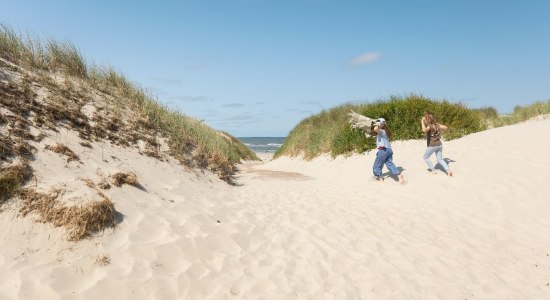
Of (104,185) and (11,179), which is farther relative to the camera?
(104,185)

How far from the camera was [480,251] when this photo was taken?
6152 millimetres

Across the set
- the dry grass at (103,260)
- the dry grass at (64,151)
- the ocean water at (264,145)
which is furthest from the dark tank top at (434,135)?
the ocean water at (264,145)

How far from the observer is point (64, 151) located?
670 cm

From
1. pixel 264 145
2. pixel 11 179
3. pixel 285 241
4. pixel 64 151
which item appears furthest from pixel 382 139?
pixel 264 145

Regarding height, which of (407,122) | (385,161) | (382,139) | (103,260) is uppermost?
(407,122)

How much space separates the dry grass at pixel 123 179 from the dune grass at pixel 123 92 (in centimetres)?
347

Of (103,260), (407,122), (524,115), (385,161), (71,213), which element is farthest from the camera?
(524,115)

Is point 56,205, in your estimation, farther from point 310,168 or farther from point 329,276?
point 310,168

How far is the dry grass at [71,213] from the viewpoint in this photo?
464 cm

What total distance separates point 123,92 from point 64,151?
5.95 m

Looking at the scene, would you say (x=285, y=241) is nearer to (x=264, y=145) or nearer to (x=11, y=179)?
(x=11, y=179)

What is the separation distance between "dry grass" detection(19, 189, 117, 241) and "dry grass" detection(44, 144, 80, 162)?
164cm

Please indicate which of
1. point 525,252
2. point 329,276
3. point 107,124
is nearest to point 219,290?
point 329,276

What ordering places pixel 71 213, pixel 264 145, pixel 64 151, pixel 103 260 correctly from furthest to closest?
pixel 264 145 < pixel 64 151 < pixel 71 213 < pixel 103 260
